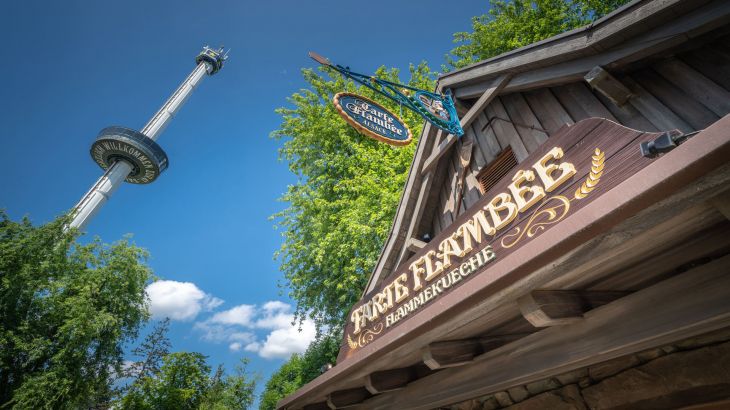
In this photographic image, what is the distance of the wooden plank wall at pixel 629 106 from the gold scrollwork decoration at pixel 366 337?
2.85 meters

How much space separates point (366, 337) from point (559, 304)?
88.4 inches

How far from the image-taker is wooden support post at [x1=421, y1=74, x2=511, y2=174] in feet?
16.6

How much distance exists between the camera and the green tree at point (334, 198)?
1108 centimetres

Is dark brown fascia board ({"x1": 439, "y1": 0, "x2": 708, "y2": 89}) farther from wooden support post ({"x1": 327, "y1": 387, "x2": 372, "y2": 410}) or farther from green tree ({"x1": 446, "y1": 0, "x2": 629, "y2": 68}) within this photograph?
green tree ({"x1": 446, "y1": 0, "x2": 629, "y2": 68})

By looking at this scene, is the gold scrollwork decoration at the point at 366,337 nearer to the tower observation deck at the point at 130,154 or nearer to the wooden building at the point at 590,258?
the wooden building at the point at 590,258

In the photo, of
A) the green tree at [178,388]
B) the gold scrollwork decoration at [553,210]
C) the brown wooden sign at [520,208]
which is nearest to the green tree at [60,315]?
the green tree at [178,388]

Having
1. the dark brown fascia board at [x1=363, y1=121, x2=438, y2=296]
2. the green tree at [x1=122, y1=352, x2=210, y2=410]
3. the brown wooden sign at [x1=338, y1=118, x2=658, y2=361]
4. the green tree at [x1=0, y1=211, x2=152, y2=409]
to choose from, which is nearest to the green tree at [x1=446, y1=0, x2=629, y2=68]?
the dark brown fascia board at [x1=363, y1=121, x2=438, y2=296]

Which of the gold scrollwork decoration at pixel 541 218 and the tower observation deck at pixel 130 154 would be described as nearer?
the gold scrollwork decoration at pixel 541 218

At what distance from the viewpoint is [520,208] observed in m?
2.56

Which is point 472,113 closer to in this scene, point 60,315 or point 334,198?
point 334,198

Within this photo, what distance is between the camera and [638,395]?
102 inches

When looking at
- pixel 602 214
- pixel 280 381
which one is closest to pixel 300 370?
pixel 280 381

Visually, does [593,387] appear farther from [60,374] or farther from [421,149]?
[60,374]

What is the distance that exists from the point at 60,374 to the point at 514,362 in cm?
2139
